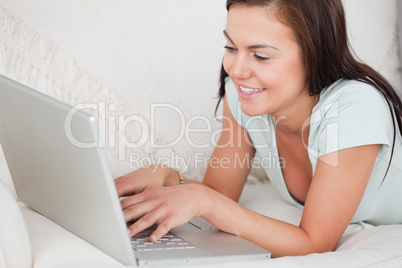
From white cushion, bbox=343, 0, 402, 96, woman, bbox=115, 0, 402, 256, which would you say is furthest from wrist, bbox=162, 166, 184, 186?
white cushion, bbox=343, 0, 402, 96

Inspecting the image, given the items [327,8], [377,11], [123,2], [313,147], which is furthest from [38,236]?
[377,11]

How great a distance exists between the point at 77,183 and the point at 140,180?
37cm

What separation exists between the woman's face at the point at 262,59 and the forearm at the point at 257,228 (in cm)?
25

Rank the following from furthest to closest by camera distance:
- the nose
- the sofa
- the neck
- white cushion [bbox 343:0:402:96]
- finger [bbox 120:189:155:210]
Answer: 1. white cushion [bbox 343:0:402:96]
2. the sofa
3. the neck
4. the nose
5. finger [bbox 120:189:155:210]

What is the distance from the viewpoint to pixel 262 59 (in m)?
1.11

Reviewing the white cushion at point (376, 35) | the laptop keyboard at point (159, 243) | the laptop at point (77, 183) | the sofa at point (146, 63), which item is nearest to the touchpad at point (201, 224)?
the laptop at point (77, 183)

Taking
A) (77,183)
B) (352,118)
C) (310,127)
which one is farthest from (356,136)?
(77,183)

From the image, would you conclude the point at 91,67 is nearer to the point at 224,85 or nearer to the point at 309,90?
the point at 224,85

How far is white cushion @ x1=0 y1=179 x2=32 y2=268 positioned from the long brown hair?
1.99ft

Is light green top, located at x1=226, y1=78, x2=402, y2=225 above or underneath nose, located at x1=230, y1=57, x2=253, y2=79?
underneath

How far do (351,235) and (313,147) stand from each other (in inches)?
8.1

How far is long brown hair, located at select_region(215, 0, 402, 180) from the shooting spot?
43.1 inches

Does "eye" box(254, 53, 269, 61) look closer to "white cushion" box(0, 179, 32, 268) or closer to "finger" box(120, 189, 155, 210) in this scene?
"finger" box(120, 189, 155, 210)

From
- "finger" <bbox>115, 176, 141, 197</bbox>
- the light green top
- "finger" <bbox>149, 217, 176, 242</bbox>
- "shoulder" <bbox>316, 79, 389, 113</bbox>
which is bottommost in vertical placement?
"finger" <bbox>115, 176, 141, 197</bbox>
